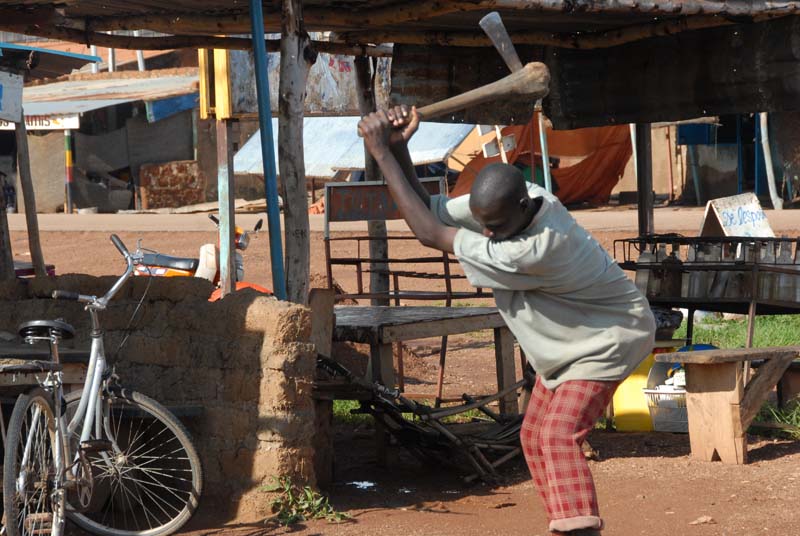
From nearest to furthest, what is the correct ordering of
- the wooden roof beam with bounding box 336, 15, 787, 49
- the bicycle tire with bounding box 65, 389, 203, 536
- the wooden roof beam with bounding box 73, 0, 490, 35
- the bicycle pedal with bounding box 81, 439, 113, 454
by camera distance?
the bicycle pedal with bounding box 81, 439, 113, 454 < the bicycle tire with bounding box 65, 389, 203, 536 < the wooden roof beam with bounding box 73, 0, 490, 35 < the wooden roof beam with bounding box 336, 15, 787, 49

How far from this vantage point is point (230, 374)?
17.9ft

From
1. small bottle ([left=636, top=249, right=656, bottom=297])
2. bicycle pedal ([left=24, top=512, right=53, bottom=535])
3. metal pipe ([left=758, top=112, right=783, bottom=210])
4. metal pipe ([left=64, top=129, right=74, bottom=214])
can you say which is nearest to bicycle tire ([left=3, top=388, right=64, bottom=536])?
bicycle pedal ([left=24, top=512, right=53, bottom=535])

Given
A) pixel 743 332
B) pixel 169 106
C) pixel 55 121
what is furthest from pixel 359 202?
pixel 169 106

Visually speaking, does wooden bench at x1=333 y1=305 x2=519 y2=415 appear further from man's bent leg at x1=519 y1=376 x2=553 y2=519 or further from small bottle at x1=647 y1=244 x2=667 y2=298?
man's bent leg at x1=519 y1=376 x2=553 y2=519

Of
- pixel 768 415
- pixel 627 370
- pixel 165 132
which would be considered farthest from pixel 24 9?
pixel 165 132

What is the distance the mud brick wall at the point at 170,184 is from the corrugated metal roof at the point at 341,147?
3229 mm

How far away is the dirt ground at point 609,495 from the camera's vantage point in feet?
17.5

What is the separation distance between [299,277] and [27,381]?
1860mm

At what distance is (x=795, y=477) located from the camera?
20.2 ft

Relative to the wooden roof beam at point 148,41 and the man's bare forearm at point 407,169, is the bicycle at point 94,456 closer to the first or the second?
the man's bare forearm at point 407,169

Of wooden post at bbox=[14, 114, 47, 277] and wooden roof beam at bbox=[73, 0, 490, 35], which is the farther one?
wooden post at bbox=[14, 114, 47, 277]

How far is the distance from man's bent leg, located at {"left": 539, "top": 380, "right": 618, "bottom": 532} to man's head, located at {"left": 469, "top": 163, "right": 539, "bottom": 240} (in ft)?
2.06

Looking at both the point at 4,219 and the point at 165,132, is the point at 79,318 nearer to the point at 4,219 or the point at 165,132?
the point at 4,219

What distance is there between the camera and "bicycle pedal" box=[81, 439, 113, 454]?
4.91m
